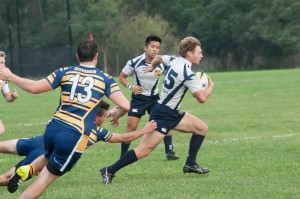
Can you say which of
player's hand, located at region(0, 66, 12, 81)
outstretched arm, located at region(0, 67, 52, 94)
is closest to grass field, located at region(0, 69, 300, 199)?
outstretched arm, located at region(0, 67, 52, 94)

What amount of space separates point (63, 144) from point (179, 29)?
71150 mm

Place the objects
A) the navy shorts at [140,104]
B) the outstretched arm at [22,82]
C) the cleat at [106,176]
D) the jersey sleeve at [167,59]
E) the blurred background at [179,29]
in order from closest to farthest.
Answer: the outstretched arm at [22,82]
the cleat at [106,176]
the jersey sleeve at [167,59]
the navy shorts at [140,104]
the blurred background at [179,29]

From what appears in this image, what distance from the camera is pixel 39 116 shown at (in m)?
23.2

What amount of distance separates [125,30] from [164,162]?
181 feet

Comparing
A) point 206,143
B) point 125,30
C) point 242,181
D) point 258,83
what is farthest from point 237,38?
point 242,181

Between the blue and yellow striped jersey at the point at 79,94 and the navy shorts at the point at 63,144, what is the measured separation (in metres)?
0.06

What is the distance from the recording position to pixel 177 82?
1055 centimetres

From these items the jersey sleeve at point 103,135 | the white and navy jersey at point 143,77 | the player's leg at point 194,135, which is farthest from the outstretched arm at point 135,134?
the white and navy jersey at point 143,77

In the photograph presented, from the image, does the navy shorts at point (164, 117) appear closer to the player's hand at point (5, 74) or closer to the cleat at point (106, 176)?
the cleat at point (106, 176)

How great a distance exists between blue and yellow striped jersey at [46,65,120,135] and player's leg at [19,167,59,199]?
54 centimetres

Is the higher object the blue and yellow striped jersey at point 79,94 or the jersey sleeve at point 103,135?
the blue and yellow striped jersey at point 79,94

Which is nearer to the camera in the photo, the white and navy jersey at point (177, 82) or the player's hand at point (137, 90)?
the white and navy jersey at point (177, 82)

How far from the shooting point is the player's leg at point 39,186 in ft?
26.5

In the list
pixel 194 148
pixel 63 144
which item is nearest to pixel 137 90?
pixel 194 148
